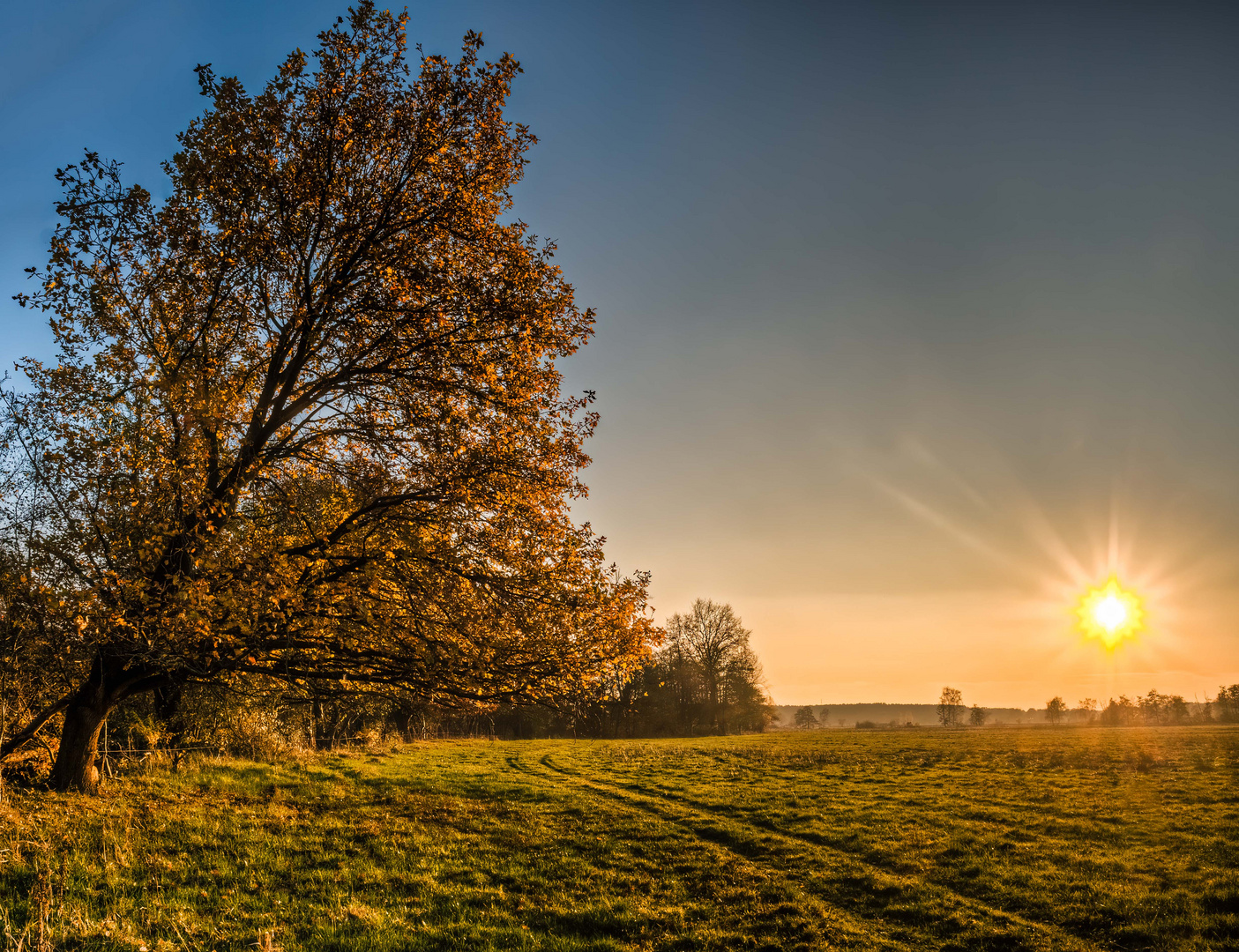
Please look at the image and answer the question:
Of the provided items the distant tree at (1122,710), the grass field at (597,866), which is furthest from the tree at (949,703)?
the grass field at (597,866)

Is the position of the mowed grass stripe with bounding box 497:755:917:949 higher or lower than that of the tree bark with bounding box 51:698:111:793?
lower

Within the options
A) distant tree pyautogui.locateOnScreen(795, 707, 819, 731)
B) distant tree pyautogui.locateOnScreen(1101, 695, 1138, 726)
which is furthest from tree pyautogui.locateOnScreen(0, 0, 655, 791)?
distant tree pyautogui.locateOnScreen(1101, 695, 1138, 726)

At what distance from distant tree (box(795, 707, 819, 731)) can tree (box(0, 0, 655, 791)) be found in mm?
133471

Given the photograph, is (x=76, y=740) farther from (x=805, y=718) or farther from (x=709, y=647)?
(x=805, y=718)

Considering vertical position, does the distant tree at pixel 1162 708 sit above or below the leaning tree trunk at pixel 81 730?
below

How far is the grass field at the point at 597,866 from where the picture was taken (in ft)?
25.8

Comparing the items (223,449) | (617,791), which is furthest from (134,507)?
(617,791)

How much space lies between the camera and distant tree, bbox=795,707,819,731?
13125cm

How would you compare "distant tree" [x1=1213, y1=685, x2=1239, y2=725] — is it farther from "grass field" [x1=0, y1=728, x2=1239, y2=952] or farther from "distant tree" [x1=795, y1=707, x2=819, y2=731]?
"grass field" [x1=0, y1=728, x2=1239, y2=952]

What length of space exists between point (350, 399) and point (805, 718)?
5481 inches

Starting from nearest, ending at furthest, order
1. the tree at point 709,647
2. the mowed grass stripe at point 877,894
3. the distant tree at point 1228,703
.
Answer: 1. the mowed grass stripe at point 877,894
2. the tree at point 709,647
3. the distant tree at point 1228,703

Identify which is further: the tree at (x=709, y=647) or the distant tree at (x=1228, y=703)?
the distant tree at (x=1228, y=703)

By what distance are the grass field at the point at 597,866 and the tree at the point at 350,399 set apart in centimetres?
282

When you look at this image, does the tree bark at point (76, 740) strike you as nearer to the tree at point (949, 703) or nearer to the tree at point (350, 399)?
the tree at point (350, 399)
